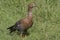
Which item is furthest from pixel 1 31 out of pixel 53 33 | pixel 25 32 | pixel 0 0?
pixel 0 0

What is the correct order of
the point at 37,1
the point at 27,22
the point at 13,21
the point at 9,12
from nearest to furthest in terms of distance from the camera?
the point at 27,22, the point at 13,21, the point at 9,12, the point at 37,1

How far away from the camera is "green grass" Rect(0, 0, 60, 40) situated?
8.64 metres

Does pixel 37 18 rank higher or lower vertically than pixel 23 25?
lower

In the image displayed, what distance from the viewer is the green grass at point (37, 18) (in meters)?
8.64

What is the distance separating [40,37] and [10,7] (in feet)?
7.34

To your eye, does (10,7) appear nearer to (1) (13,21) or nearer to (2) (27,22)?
(1) (13,21)

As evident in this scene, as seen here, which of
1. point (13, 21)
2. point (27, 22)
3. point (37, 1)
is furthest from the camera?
point (37, 1)

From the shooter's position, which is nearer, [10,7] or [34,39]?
[34,39]

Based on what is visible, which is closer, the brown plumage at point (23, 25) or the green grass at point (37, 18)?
the brown plumage at point (23, 25)

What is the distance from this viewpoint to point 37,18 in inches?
386

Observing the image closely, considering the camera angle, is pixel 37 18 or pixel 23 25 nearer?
pixel 23 25

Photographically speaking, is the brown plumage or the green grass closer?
the brown plumage

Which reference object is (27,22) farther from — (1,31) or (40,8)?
(40,8)

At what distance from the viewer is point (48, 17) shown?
387 inches
